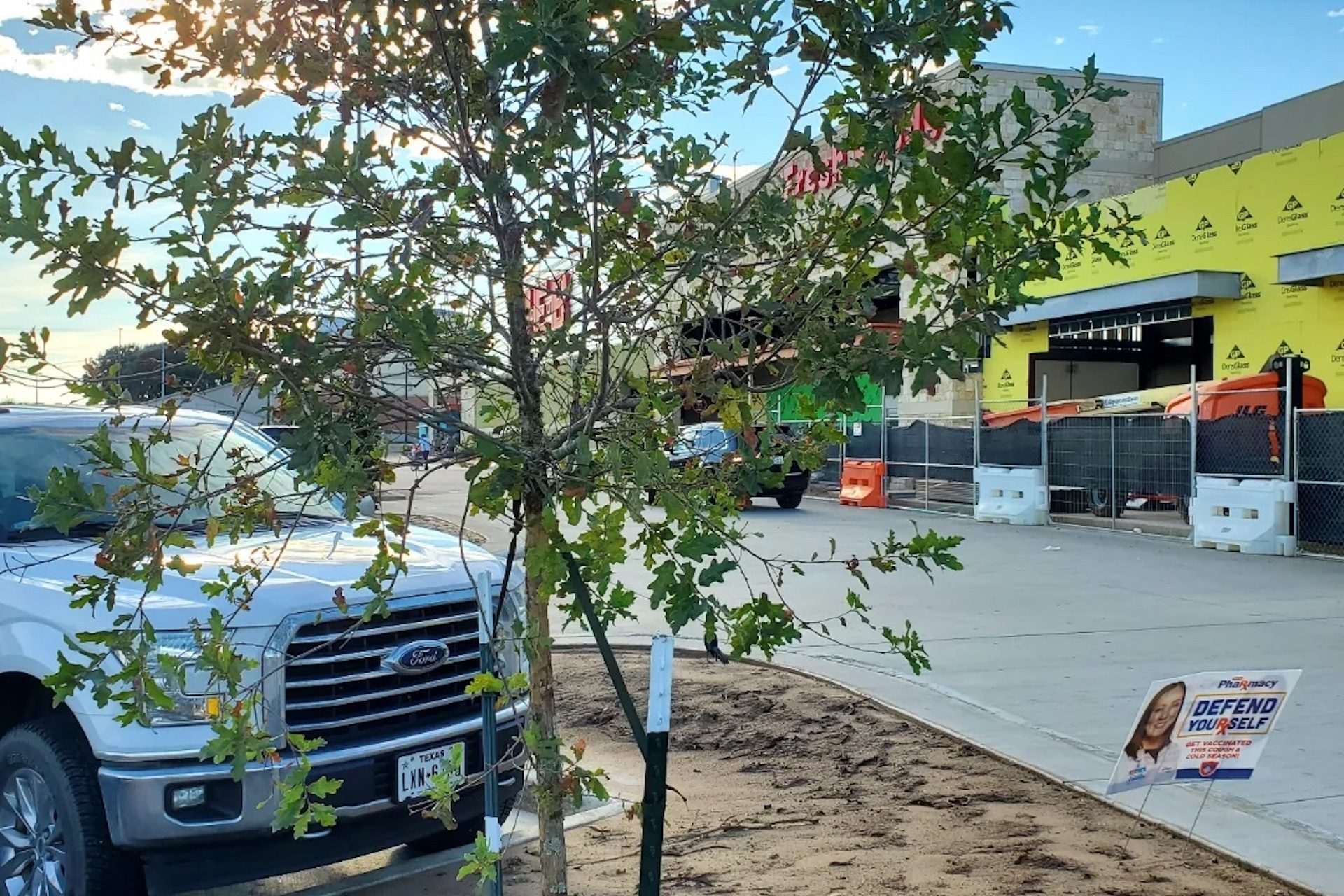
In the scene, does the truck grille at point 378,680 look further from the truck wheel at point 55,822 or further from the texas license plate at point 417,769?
the truck wheel at point 55,822

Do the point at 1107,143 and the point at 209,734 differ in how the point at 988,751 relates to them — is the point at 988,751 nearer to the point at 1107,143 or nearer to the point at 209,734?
the point at 209,734

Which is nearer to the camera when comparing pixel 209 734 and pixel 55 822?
pixel 209 734

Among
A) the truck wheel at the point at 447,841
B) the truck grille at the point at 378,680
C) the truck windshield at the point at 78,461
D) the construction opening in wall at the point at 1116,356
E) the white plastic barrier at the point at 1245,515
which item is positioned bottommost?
the truck wheel at the point at 447,841

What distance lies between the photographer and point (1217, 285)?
74.3 ft

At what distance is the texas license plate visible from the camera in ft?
13.9

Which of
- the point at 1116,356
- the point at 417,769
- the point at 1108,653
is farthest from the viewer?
the point at 1116,356

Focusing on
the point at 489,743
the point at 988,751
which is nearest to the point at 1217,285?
the point at 988,751

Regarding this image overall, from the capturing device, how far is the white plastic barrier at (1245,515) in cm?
1521

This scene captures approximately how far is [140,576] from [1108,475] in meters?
18.4

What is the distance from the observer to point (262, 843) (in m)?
3.94

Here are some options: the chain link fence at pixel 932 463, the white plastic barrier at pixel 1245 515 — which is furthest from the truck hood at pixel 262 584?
the chain link fence at pixel 932 463

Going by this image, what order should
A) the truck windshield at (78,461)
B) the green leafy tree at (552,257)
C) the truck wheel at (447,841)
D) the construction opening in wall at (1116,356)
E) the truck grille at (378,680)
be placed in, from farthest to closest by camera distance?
the construction opening in wall at (1116,356)
the truck wheel at (447,841)
the truck windshield at (78,461)
the truck grille at (378,680)
the green leafy tree at (552,257)

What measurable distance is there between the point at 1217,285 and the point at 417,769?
21787 millimetres

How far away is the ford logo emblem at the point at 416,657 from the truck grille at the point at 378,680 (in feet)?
0.09
